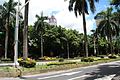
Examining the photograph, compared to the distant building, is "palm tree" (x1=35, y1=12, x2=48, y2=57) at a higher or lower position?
lower

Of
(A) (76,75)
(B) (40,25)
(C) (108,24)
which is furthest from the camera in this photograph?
(B) (40,25)

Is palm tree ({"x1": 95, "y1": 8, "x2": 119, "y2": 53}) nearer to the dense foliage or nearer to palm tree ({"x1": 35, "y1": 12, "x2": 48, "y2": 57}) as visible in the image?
the dense foliage

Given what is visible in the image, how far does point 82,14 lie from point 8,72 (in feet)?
70.6

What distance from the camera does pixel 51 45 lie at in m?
77.4

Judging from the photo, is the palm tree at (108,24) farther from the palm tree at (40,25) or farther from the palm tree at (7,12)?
the palm tree at (7,12)

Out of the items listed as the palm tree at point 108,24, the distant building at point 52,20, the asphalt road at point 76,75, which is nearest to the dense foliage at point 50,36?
the palm tree at point 108,24

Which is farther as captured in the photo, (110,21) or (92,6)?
(110,21)

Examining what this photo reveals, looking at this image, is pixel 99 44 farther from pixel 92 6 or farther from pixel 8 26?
pixel 92 6

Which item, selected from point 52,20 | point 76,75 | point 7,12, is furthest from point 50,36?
point 76,75

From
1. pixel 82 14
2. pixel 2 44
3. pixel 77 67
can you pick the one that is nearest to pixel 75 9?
pixel 82 14

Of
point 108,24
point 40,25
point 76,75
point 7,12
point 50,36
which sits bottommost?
point 76,75

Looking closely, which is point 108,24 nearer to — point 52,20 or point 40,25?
point 40,25

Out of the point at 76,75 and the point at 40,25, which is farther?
the point at 40,25

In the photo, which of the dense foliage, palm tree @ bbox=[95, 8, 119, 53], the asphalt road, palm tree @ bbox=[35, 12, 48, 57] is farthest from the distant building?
the asphalt road
